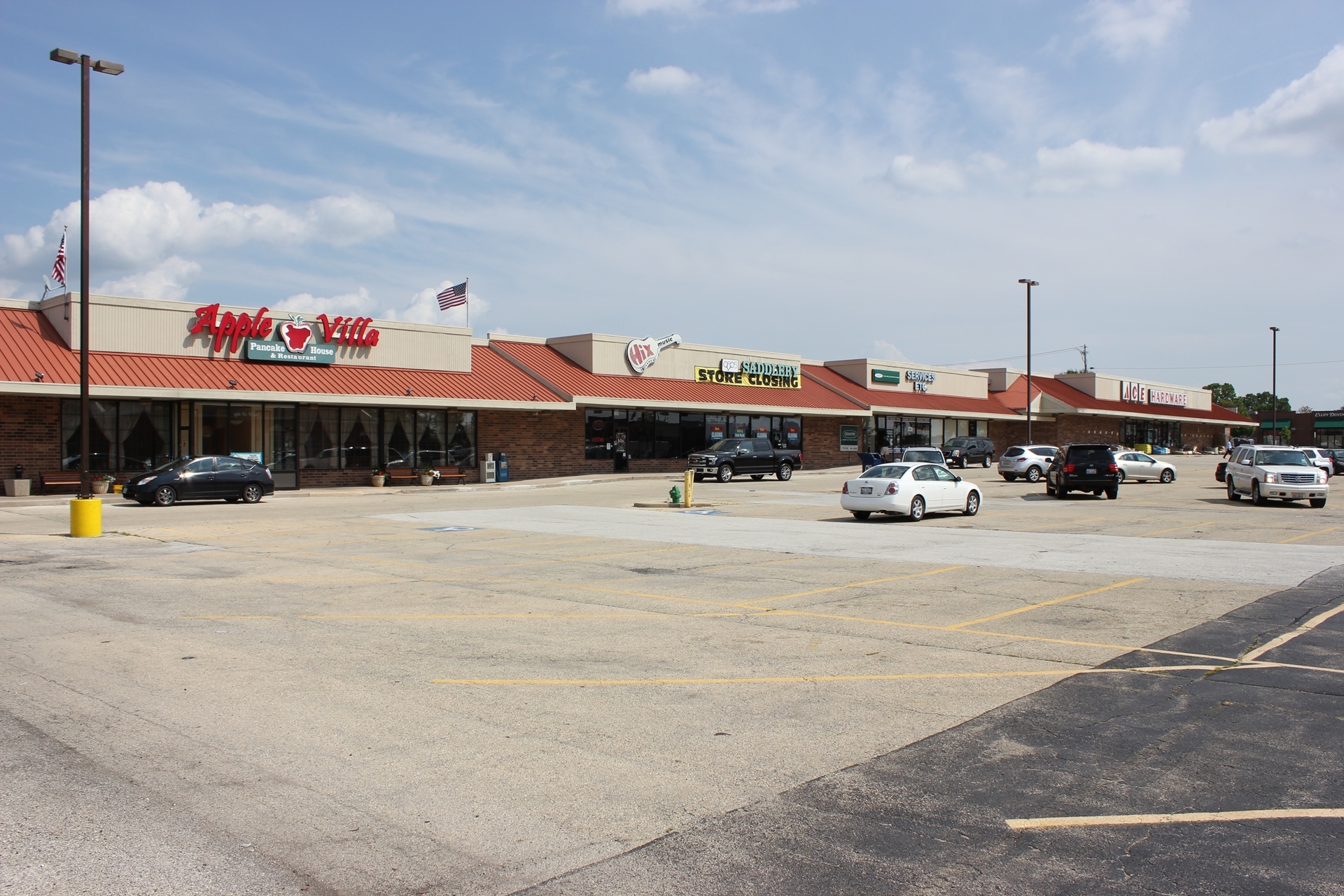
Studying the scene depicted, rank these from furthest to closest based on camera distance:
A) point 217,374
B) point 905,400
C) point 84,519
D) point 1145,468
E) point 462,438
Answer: point 905,400, point 1145,468, point 462,438, point 217,374, point 84,519

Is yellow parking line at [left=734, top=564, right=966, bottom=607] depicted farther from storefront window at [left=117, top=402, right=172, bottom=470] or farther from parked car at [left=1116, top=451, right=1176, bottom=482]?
parked car at [left=1116, top=451, right=1176, bottom=482]

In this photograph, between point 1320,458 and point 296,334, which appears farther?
point 1320,458

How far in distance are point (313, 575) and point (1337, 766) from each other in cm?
1246

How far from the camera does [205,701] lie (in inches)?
285

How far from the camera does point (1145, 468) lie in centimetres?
4250

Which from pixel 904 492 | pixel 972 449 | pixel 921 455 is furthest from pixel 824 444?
pixel 904 492

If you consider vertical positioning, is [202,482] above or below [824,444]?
below

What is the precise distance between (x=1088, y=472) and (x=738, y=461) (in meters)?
14.1

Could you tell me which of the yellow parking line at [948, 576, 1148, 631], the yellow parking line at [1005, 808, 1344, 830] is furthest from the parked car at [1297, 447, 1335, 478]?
the yellow parking line at [1005, 808, 1344, 830]

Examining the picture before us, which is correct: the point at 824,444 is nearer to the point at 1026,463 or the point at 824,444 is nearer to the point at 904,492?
the point at 1026,463

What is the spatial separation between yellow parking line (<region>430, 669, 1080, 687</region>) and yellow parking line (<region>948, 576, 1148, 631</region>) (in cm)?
209

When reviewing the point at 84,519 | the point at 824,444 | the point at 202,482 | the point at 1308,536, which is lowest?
the point at 1308,536

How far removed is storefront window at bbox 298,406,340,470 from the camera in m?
35.7

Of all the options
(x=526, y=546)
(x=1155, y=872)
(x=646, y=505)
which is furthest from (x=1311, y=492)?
(x=1155, y=872)
